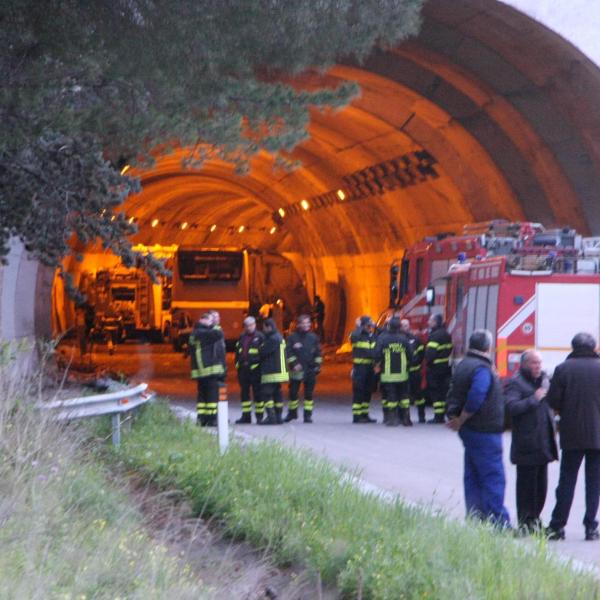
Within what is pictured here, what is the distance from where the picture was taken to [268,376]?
2011cm

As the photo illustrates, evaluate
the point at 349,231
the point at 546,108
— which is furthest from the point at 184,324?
the point at 546,108

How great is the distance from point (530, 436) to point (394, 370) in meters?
9.82

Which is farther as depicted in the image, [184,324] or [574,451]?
[184,324]

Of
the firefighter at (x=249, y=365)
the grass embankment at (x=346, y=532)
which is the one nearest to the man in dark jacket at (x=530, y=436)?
the grass embankment at (x=346, y=532)

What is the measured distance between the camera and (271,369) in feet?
66.0

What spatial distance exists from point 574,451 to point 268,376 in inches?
396

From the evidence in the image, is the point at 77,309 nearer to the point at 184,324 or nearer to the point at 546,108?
the point at 184,324

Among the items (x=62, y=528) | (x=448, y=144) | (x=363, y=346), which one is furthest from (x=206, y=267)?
(x=62, y=528)

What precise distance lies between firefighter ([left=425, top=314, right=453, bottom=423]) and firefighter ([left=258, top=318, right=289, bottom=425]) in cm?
223

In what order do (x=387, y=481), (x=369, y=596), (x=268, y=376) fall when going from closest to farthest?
(x=369, y=596), (x=387, y=481), (x=268, y=376)

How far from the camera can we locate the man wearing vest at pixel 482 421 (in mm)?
10242

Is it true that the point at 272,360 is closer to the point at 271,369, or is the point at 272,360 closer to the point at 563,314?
the point at 271,369

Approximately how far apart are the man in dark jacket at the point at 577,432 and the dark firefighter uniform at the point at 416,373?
33.1ft

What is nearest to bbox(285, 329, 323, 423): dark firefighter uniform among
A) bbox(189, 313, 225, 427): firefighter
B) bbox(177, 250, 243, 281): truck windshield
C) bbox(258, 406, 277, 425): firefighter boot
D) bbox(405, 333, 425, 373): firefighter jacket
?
bbox(258, 406, 277, 425): firefighter boot
